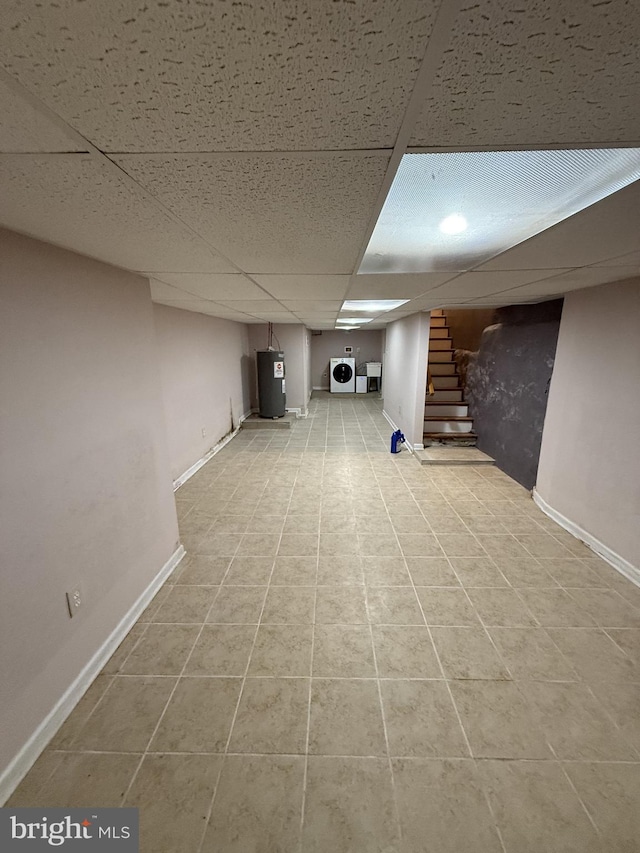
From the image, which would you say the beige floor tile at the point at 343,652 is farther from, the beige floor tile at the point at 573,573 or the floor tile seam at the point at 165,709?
the beige floor tile at the point at 573,573

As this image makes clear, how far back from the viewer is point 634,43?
1.65 feet

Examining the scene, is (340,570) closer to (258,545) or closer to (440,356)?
(258,545)

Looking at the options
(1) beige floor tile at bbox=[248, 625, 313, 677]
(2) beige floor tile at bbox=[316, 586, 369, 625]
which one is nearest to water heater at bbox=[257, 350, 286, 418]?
(2) beige floor tile at bbox=[316, 586, 369, 625]

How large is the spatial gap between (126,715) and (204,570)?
1.02 meters

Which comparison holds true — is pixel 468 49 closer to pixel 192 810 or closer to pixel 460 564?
pixel 192 810

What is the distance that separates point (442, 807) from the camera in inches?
48.8

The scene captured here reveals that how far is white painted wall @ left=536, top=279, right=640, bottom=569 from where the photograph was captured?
93.7 inches

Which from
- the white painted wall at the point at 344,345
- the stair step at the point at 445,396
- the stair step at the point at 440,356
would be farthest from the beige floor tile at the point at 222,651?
the white painted wall at the point at 344,345

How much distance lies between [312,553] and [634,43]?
111 inches

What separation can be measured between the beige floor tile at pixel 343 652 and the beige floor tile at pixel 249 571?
0.60 meters

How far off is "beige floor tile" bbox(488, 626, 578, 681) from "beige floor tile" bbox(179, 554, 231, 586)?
6.01 feet

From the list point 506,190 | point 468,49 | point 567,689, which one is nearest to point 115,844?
point 567,689

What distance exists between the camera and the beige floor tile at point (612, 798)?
1162 millimetres

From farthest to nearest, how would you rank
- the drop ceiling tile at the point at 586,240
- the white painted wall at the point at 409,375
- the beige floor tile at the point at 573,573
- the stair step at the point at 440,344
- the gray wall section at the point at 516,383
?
the stair step at the point at 440,344, the white painted wall at the point at 409,375, the gray wall section at the point at 516,383, the beige floor tile at the point at 573,573, the drop ceiling tile at the point at 586,240
